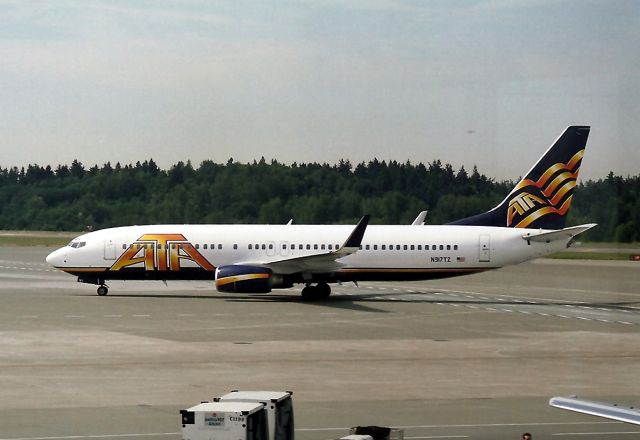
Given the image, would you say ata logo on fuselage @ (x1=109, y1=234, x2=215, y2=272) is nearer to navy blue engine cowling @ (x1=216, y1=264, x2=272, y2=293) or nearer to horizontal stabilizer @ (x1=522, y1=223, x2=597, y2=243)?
navy blue engine cowling @ (x1=216, y1=264, x2=272, y2=293)

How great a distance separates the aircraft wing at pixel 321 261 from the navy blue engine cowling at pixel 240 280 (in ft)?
4.89

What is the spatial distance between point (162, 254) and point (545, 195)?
20.7 metres

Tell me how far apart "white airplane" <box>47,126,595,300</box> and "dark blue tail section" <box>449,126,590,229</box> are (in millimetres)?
53

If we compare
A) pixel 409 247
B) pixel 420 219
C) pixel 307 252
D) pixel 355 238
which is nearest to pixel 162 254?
pixel 307 252

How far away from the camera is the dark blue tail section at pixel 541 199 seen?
6031 centimetres

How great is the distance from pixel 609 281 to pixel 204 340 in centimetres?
4196

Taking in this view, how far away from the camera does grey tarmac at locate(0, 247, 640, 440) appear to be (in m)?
25.7

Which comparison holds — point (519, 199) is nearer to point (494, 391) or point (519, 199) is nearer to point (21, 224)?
point (494, 391)

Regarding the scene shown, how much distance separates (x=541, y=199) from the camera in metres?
61.5

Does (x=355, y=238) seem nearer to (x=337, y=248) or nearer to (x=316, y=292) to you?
(x=337, y=248)

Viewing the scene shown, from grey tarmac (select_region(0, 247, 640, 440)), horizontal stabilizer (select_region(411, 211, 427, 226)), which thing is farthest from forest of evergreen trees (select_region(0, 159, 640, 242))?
grey tarmac (select_region(0, 247, 640, 440))

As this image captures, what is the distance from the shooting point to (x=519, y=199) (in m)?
61.6

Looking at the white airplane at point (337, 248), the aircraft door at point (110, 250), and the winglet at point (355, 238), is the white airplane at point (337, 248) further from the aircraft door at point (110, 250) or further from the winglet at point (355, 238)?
the winglet at point (355, 238)

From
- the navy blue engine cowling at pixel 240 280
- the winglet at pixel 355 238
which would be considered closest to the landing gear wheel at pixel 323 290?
Result: the navy blue engine cowling at pixel 240 280
